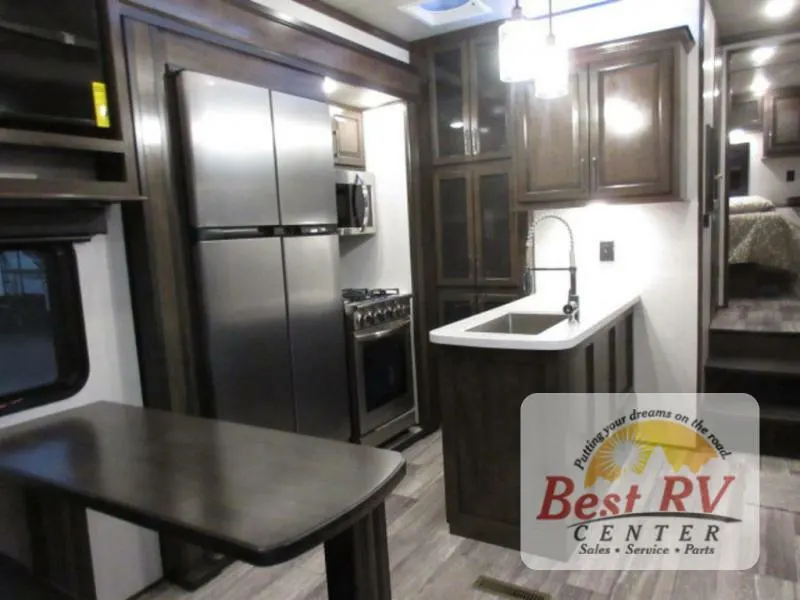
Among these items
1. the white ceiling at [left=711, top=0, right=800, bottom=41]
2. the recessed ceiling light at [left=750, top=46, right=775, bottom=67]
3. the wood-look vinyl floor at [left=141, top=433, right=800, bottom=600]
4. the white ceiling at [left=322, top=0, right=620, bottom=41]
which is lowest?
the wood-look vinyl floor at [left=141, top=433, right=800, bottom=600]

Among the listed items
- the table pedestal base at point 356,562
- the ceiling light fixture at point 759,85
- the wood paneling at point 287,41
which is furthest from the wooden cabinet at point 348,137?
the ceiling light fixture at point 759,85

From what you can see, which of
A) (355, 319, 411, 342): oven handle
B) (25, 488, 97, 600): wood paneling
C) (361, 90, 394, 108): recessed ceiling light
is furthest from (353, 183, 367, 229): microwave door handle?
(25, 488, 97, 600): wood paneling

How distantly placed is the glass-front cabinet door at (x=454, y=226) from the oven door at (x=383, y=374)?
0.45 m

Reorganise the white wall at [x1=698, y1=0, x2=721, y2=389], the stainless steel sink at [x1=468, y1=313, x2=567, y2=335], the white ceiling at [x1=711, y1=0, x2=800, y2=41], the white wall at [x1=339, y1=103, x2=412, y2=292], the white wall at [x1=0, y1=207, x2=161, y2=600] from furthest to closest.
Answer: the white wall at [x1=339, y1=103, x2=412, y2=292] → the white ceiling at [x1=711, y1=0, x2=800, y2=41] → the white wall at [x1=698, y1=0, x2=721, y2=389] → the stainless steel sink at [x1=468, y1=313, x2=567, y2=335] → the white wall at [x1=0, y1=207, x2=161, y2=600]

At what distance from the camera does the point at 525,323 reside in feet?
10.2

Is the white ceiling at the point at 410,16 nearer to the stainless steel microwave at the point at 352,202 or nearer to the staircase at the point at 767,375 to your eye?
the stainless steel microwave at the point at 352,202

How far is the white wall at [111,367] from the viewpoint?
2.18 m

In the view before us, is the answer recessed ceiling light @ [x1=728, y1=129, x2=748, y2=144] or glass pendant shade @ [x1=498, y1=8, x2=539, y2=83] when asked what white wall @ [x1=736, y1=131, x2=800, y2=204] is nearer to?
recessed ceiling light @ [x1=728, y1=129, x2=748, y2=144]

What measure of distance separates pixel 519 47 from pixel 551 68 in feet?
0.44

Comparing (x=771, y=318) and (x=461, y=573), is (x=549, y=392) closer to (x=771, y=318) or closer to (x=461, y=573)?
(x=461, y=573)

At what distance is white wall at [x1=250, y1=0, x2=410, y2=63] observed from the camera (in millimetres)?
2896

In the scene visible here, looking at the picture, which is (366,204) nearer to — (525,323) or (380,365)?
(380,365)

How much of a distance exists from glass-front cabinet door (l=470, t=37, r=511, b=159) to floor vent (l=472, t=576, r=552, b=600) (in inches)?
95.4

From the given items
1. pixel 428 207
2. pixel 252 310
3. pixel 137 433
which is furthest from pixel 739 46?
pixel 137 433
